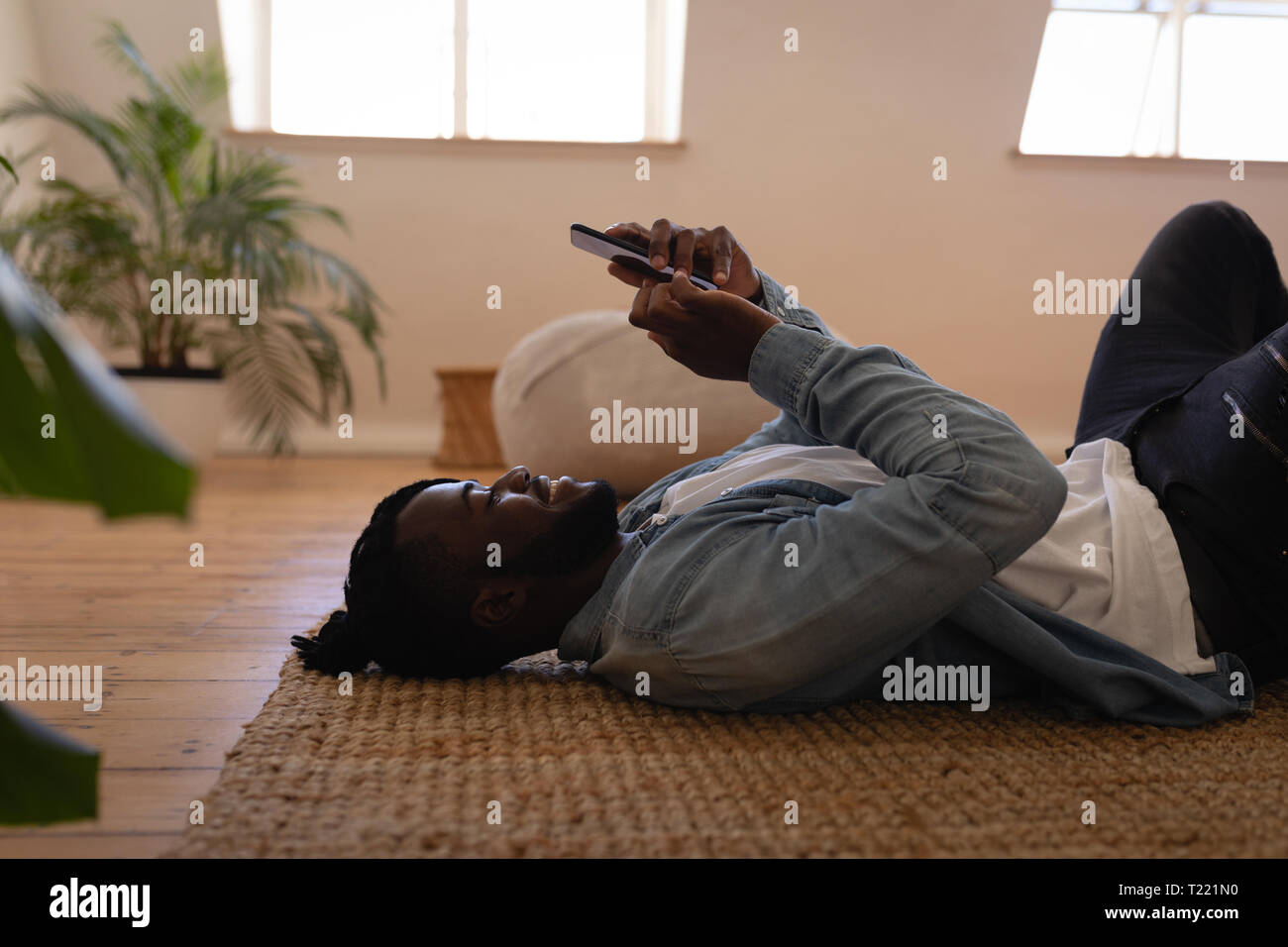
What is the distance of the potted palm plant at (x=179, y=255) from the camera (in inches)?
136

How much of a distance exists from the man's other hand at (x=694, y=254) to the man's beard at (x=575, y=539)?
252mm

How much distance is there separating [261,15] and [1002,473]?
14.7 ft

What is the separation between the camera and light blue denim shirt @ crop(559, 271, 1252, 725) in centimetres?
90

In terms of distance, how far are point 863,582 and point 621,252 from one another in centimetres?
46

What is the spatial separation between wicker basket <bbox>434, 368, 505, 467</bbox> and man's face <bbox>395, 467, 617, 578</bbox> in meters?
3.09

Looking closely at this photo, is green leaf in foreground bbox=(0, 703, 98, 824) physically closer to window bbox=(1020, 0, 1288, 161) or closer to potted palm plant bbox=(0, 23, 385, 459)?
potted palm plant bbox=(0, 23, 385, 459)

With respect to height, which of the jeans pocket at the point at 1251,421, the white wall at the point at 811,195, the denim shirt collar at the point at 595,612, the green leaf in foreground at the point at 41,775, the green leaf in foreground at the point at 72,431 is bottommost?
the denim shirt collar at the point at 595,612

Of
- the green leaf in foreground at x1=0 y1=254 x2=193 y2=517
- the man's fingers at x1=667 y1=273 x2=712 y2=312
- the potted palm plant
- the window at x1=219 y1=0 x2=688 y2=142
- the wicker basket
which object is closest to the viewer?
the green leaf in foreground at x1=0 y1=254 x2=193 y2=517

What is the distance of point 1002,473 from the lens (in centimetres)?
91

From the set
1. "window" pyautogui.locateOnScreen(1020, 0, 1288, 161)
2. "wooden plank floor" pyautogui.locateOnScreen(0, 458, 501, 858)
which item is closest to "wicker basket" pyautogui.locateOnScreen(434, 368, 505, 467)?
"wooden plank floor" pyautogui.locateOnScreen(0, 458, 501, 858)

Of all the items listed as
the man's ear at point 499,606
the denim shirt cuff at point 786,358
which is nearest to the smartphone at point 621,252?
the denim shirt cuff at point 786,358

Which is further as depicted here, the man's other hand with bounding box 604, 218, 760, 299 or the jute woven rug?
the man's other hand with bounding box 604, 218, 760, 299

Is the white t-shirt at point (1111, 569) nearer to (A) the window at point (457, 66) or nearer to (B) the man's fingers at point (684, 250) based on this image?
(B) the man's fingers at point (684, 250)
